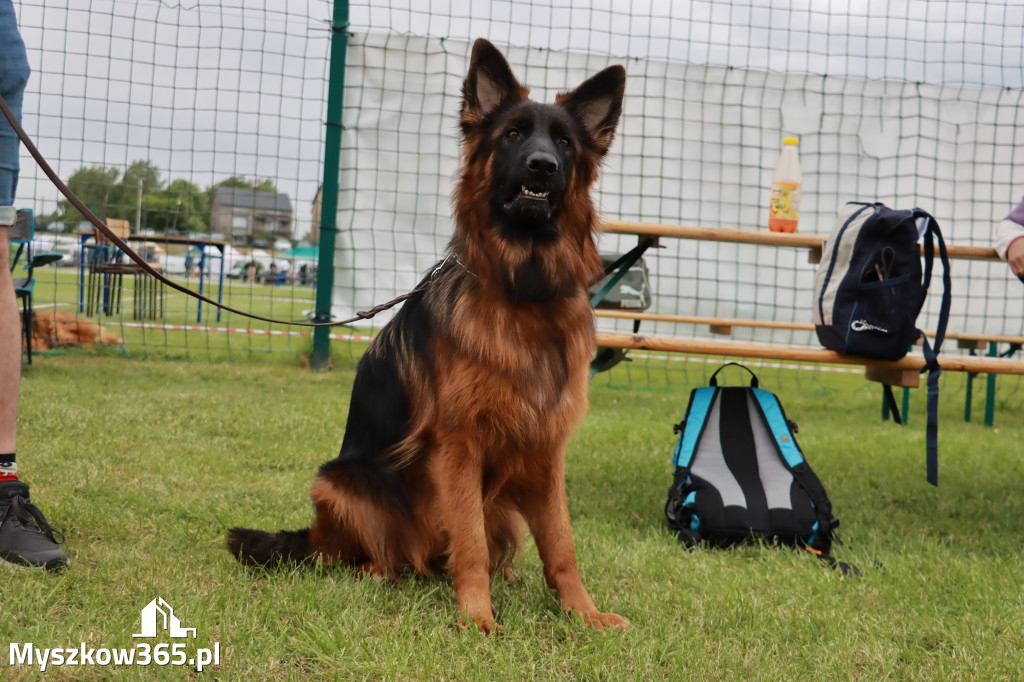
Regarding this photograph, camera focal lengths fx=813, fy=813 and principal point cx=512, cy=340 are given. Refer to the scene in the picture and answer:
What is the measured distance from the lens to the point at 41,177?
699cm

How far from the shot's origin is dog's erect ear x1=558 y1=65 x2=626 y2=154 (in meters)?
2.44

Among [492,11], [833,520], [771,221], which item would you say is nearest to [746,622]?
[833,520]

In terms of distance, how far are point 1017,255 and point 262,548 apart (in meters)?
3.08

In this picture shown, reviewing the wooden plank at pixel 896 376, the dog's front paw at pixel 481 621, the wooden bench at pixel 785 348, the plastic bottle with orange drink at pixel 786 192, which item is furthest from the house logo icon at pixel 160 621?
the plastic bottle with orange drink at pixel 786 192

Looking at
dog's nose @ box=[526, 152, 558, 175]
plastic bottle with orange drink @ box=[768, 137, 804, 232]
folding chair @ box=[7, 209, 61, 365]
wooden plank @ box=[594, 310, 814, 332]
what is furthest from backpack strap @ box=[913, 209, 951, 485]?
folding chair @ box=[7, 209, 61, 365]

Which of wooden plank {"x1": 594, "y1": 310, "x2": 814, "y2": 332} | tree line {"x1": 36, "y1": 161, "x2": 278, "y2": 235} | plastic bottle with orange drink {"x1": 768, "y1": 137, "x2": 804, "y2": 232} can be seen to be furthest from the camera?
tree line {"x1": 36, "y1": 161, "x2": 278, "y2": 235}

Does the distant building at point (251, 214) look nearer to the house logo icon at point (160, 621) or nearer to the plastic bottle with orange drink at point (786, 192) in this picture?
the plastic bottle with orange drink at point (786, 192)

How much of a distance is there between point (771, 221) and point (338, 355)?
15.1ft

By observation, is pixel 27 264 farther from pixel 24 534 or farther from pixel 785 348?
pixel 785 348

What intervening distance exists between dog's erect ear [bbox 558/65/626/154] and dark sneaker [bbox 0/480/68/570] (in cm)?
200

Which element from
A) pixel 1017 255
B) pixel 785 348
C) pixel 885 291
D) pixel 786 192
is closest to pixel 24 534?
pixel 785 348

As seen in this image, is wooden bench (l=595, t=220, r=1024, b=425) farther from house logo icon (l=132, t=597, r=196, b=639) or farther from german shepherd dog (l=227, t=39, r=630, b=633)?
house logo icon (l=132, t=597, r=196, b=639)

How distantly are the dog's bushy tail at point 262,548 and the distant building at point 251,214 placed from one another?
17.8 feet

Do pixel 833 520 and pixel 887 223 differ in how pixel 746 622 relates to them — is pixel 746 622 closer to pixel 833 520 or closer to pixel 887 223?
pixel 833 520
